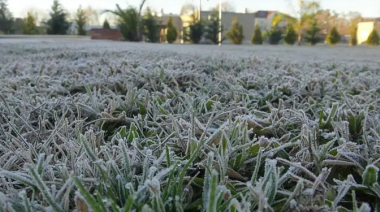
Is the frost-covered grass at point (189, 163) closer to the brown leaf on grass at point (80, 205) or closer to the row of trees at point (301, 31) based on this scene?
the brown leaf on grass at point (80, 205)

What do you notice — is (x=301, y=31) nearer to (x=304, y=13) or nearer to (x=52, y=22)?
(x=304, y=13)

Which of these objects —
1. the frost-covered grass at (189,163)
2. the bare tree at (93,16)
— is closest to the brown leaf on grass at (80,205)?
the frost-covered grass at (189,163)

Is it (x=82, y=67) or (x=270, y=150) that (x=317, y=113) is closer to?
(x=270, y=150)

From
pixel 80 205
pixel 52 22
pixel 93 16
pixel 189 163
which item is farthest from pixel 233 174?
pixel 93 16

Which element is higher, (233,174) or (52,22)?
(52,22)

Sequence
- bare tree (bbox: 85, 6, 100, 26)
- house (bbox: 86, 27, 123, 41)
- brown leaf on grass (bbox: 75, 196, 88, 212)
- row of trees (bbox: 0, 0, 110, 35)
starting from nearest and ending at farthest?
brown leaf on grass (bbox: 75, 196, 88, 212) → house (bbox: 86, 27, 123, 41) → row of trees (bbox: 0, 0, 110, 35) → bare tree (bbox: 85, 6, 100, 26)

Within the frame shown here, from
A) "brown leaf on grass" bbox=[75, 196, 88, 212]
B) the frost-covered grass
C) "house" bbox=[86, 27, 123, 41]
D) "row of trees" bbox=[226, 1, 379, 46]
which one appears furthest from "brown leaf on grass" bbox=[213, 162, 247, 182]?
"house" bbox=[86, 27, 123, 41]

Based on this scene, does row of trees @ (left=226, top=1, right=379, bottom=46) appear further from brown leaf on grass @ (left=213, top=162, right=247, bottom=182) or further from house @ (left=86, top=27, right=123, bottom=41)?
brown leaf on grass @ (left=213, top=162, right=247, bottom=182)

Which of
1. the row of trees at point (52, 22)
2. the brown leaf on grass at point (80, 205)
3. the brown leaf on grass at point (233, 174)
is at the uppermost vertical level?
the row of trees at point (52, 22)

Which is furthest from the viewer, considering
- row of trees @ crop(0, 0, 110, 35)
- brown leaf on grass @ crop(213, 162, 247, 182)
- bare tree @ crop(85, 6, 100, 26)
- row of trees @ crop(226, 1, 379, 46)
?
bare tree @ crop(85, 6, 100, 26)

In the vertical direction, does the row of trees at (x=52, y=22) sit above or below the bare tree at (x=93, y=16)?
below

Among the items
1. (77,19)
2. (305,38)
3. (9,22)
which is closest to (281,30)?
(305,38)
